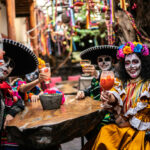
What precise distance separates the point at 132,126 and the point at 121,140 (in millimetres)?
195

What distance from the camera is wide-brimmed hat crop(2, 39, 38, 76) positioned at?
6.83ft

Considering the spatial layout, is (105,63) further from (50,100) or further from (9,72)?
(9,72)

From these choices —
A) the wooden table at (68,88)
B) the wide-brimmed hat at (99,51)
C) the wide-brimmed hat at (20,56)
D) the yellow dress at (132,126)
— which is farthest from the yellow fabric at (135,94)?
the wooden table at (68,88)

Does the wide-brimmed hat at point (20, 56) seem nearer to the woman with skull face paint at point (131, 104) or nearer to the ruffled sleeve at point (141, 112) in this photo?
the woman with skull face paint at point (131, 104)

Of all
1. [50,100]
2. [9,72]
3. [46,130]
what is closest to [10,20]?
[9,72]

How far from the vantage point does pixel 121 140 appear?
205 cm

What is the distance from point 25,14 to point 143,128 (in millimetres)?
8771

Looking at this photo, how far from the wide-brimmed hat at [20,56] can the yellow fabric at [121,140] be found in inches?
46.2

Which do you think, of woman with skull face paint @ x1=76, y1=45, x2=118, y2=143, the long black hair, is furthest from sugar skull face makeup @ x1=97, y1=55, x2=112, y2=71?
the long black hair

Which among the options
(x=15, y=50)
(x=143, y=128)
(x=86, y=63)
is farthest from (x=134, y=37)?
(x=15, y=50)

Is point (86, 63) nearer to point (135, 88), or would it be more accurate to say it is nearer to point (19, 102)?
point (135, 88)

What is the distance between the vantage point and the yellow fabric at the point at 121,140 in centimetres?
194

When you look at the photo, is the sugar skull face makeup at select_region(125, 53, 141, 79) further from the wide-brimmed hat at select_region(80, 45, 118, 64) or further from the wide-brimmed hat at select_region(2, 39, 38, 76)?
the wide-brimmed hat at select_region(2, 39, 38, 76)

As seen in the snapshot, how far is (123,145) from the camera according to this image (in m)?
2.01
